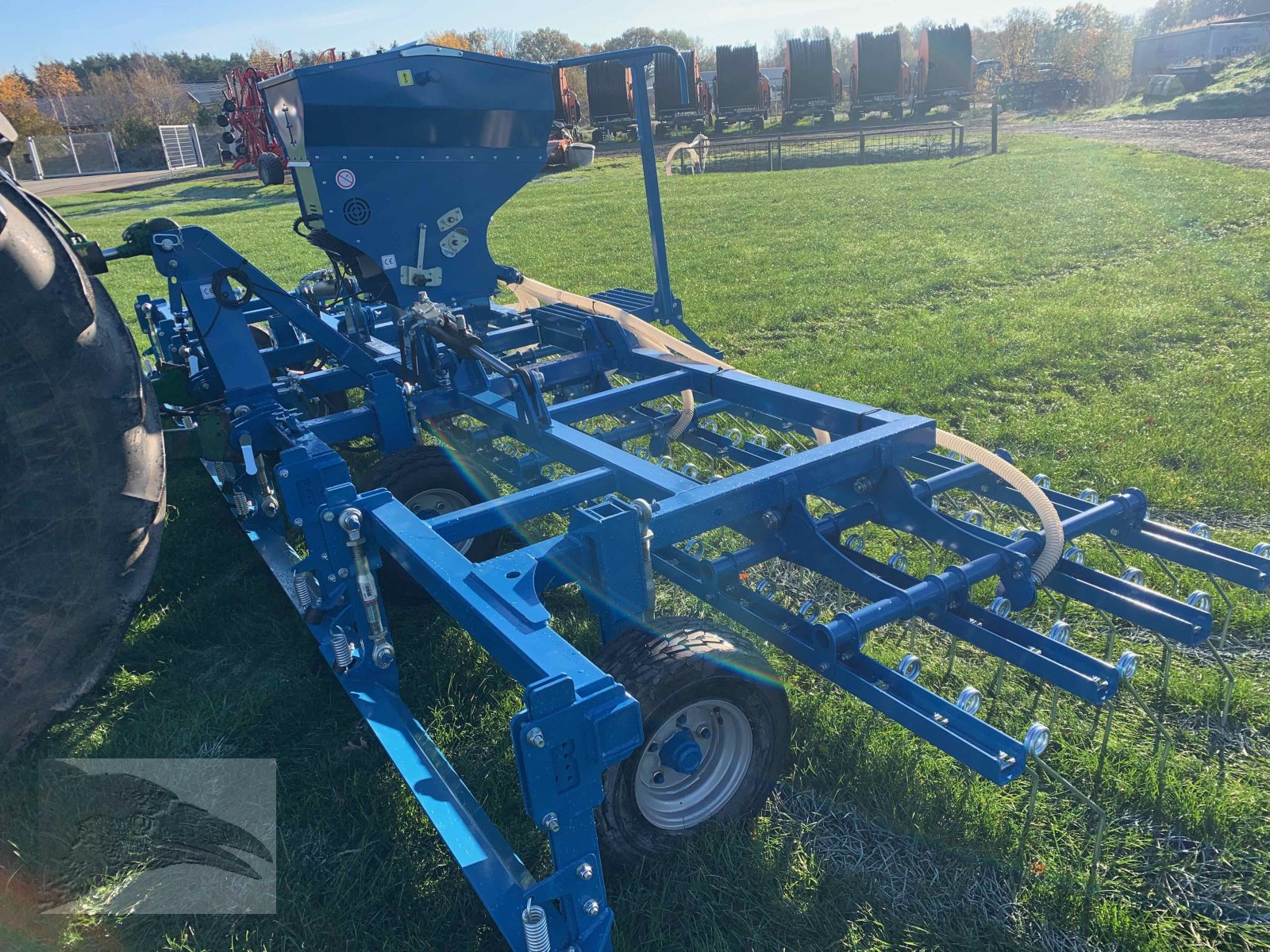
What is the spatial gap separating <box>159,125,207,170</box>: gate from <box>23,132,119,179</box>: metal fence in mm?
2705

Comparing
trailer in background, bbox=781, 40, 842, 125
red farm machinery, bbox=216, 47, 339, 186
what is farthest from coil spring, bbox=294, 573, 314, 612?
trailer in background, bbox=781, 40, 842, 125

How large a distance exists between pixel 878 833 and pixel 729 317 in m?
6.81

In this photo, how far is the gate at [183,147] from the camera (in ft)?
149

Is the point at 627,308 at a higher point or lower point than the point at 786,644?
higher

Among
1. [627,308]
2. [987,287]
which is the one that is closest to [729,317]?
[987,287]

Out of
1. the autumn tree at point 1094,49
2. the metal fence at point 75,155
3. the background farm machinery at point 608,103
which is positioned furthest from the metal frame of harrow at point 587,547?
the autumn tree at point 1094,49

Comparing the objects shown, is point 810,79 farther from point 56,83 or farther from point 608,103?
point 56,83

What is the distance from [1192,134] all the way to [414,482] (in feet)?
98.0

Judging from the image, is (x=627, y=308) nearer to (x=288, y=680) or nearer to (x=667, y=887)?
(x=288, y=680)

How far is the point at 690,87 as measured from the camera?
3525cm

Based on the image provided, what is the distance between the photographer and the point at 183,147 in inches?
1863

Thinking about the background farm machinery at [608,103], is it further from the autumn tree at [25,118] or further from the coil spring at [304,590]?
the coil spring at [304,590]

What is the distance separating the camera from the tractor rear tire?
234 cm

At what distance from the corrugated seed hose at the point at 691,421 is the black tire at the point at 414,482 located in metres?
1.12
